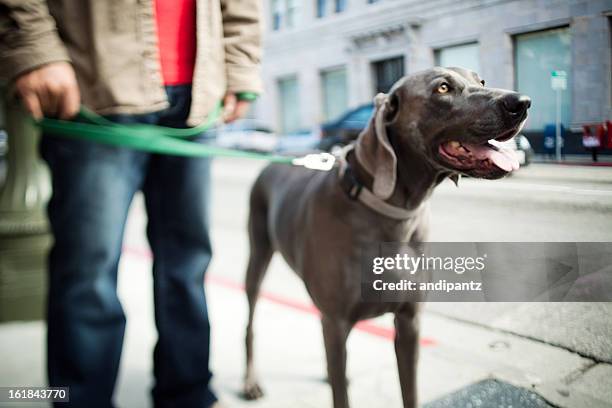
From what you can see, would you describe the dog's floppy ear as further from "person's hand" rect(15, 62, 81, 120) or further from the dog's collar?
"person's hand" rect(15, 62, 81, 120)

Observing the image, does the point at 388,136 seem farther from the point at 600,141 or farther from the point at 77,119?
the point at 77,119

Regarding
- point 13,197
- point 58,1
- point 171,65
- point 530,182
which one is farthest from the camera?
point 13,197

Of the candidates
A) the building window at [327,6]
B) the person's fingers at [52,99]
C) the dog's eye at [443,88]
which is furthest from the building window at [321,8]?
the person's fingers at [52,99]

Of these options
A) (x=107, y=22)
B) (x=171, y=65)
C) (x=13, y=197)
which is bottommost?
(x=13, y=197)

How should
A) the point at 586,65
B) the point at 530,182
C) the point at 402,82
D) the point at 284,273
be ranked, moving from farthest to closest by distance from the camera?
the point at 284,273
the point at 402,82
the point at 530,182
the point at 586,65

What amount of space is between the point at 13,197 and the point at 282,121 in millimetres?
1871

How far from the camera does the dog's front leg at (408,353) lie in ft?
4.80

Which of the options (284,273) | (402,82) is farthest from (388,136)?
(284,273)

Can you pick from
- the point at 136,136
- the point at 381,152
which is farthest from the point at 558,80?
the point at 136,136

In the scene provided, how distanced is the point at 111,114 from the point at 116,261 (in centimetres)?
47

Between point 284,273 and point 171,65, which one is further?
point 284,273

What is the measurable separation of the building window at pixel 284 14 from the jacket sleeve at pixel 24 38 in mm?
895

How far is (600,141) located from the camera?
3.44ft

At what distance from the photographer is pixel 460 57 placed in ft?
4.12
